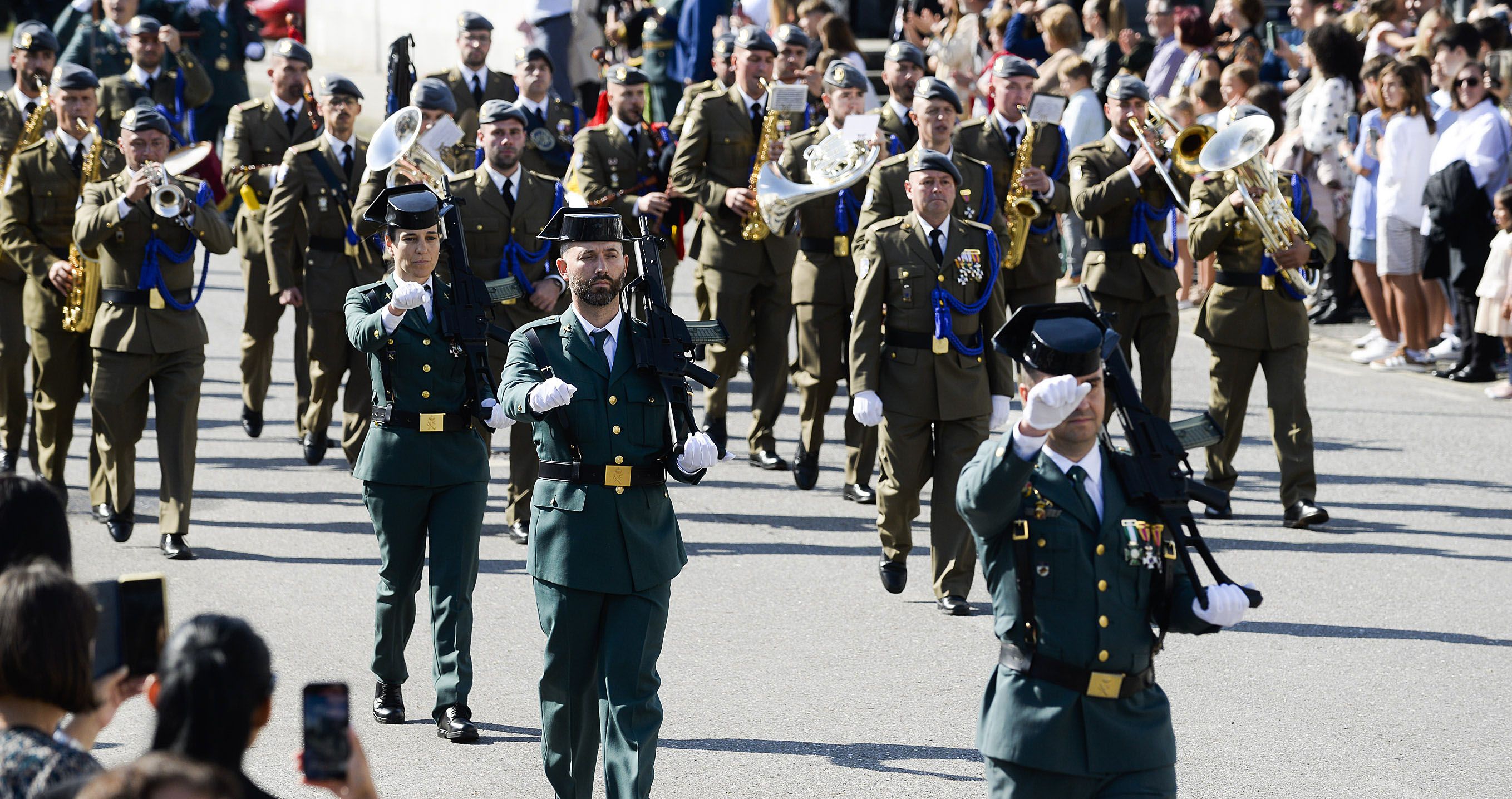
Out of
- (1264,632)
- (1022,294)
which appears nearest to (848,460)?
(1022,294)

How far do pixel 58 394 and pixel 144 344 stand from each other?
118 centimetres

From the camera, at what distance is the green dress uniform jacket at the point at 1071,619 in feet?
15.2

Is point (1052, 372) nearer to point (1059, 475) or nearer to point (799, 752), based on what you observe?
point (1059, 475)

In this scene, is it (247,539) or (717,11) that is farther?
(717,11)

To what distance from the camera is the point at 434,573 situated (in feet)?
23.8

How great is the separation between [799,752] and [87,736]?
347 cm

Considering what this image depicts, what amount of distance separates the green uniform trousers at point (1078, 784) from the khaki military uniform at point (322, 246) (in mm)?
6884

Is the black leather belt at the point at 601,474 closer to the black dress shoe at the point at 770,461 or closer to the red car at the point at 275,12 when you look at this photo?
the black dress shoe at the point at 770,461

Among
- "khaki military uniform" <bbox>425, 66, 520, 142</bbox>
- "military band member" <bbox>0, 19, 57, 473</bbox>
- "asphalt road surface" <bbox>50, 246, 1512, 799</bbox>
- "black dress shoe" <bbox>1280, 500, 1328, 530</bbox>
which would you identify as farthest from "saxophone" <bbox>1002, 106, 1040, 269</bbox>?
"military band member" <bbox>0, 19, 57, 473</bbox>

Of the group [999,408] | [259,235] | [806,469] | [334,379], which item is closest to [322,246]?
[334,379]

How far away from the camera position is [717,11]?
61.5 feet

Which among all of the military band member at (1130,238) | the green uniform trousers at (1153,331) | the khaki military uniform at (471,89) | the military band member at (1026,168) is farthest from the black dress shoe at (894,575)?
the khaki military uniform at (471,89)

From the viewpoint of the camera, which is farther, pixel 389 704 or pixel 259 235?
pixel 259 235

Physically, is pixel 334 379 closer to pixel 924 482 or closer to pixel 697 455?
pixel 924 482
